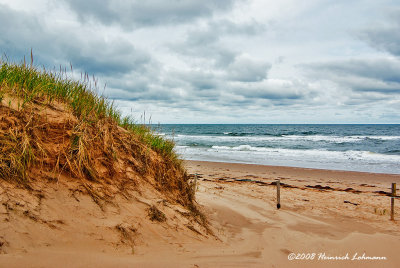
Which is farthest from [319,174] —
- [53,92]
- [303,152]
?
[53,92]

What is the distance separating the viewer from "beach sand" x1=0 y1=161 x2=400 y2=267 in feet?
10.3

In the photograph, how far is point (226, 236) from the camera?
548cm

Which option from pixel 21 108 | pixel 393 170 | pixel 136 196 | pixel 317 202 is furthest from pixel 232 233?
pixel 393 170

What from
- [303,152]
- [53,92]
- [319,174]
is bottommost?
[319,174]

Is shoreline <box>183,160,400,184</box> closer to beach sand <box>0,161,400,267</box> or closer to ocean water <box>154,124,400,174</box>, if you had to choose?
ocean water <box>154,124,400,174</box>

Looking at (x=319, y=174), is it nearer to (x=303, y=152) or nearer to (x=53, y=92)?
(x=303, y=152)

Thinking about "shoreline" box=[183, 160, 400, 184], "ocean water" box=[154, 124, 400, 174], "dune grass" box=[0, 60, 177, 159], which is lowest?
"shoreline" box=[183, 160, 400, 184]

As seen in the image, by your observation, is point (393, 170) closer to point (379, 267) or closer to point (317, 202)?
point (317, 202)

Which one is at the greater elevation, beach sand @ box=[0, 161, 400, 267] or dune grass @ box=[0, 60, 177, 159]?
dune grass @ box=[0, 60, 177, 159]

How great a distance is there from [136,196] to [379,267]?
170 inches

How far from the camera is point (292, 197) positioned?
10172mm

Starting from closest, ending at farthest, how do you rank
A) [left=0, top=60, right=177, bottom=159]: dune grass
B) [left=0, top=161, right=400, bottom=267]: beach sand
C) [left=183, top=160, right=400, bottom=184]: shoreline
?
[left=0, top=161, right=400, bottom=267]: beach sand
[left=0, top=60, right=177, bottom=159]: dune grass
[left=183, top=160, right=400, bottom=184]: shoreline

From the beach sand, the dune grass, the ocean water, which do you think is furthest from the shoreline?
the dune grass

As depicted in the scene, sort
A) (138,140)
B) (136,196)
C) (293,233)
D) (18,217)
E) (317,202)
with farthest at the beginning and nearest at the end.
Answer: (317,202) < (293,233) < (138,140) < (136,196) < (18,217)
